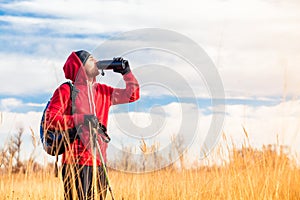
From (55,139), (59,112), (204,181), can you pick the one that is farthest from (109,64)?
(204,181)

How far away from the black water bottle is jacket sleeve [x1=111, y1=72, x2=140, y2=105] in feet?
0.47

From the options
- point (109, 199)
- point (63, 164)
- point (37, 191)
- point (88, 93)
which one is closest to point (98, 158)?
point (63, 164)

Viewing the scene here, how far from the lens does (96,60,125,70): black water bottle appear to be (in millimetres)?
4031

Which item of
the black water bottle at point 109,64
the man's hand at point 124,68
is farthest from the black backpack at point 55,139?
the man's hand at point 124,68

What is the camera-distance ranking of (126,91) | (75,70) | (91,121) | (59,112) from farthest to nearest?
(126,91) < (75,70) < (59,112) < (91,121)

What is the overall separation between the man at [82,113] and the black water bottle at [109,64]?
5 centimetres

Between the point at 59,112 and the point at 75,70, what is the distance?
A: 0.51 meters

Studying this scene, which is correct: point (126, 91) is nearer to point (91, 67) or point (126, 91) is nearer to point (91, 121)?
point (91, 67)

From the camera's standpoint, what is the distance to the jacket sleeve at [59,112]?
3.54m

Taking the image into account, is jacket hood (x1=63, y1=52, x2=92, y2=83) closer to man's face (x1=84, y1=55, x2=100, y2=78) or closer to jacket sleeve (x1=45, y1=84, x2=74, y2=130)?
man's face (x1=84, y1=55, x2=100, y2=78)

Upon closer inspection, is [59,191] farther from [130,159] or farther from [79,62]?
[79,62]

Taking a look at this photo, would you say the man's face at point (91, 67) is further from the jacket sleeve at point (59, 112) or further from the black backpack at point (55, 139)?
the black backpack at point (55, 139)

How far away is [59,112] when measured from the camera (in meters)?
3.59

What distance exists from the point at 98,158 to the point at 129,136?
26.2 inches
